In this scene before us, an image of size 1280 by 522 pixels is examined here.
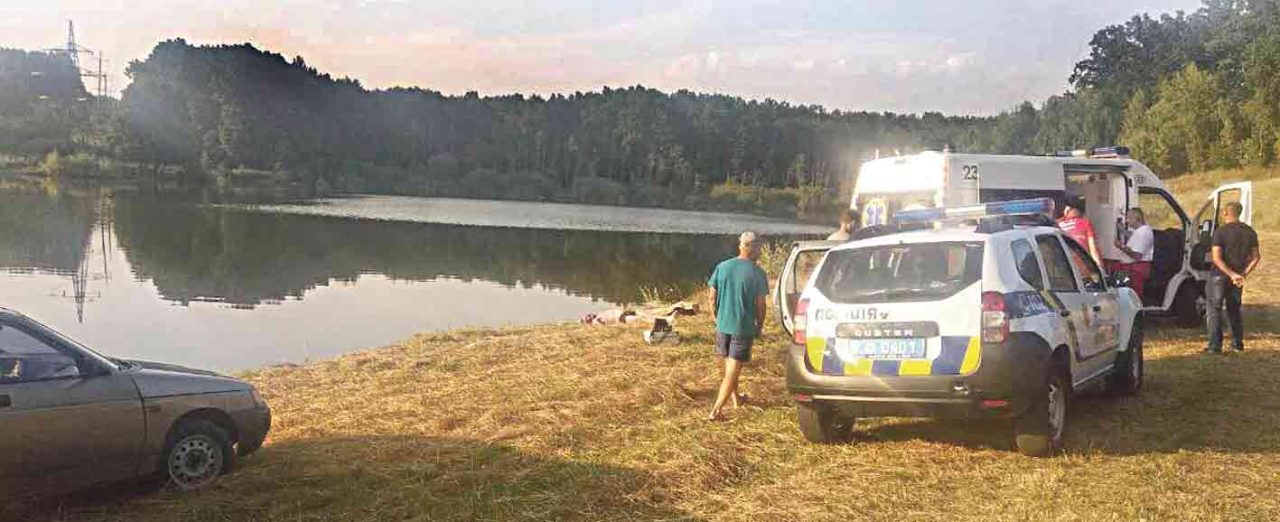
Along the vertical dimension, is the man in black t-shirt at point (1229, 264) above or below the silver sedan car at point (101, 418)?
above

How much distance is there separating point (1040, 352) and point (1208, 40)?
94.8 metres

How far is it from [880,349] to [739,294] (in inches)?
77.1

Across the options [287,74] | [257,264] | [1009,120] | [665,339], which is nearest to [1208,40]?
[1009,120]

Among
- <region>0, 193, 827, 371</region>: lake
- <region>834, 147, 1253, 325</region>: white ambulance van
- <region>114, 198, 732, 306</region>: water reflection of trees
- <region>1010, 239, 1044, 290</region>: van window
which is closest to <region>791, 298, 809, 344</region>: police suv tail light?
<region>1010, 239, 1044, 290</region>: van window

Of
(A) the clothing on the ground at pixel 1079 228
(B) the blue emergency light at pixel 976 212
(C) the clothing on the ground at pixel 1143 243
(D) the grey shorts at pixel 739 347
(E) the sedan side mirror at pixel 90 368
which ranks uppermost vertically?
(B) the blue emergency light at pixel 976 212

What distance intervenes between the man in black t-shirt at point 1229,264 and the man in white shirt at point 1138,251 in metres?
1.70

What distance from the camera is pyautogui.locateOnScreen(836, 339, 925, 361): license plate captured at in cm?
675

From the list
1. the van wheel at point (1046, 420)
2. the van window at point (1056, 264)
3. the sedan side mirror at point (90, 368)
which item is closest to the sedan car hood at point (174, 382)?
the sedan side mirror at point (90, 368)

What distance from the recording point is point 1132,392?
9305 millimetres

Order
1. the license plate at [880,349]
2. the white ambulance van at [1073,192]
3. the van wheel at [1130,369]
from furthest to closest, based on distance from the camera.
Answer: the white ambulance van at [1073,192], the van wheel at [1130,369], the license plate at [880,349]

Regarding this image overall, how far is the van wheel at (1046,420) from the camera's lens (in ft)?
22.5

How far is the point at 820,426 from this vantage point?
7559mm

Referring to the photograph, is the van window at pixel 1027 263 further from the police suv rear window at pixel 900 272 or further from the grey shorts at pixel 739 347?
the grey shorts at pixel 739 347

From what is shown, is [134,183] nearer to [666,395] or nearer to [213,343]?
[213,343]
